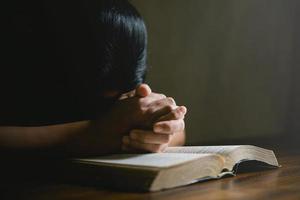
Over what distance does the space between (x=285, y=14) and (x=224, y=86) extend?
415mm

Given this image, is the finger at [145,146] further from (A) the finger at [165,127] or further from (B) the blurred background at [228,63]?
(B) the blurred background at [228,63]

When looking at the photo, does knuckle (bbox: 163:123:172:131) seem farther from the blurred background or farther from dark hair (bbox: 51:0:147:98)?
the blurred background

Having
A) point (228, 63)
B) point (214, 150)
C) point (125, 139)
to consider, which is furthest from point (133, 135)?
point (228, 63)

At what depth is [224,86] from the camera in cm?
174

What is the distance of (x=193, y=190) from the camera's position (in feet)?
2.23

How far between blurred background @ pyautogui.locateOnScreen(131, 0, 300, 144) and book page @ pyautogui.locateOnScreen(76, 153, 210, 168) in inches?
31.0

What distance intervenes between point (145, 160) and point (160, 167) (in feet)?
0.24

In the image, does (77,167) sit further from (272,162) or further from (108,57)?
(272,162)

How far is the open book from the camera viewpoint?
0.64 metres

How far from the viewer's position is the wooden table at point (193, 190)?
2.12ft

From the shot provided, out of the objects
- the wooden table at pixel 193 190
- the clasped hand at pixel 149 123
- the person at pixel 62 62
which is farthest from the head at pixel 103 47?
the wooden table at pixel 193 190

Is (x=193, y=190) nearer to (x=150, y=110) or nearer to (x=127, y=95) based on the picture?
(x=150, y=110)

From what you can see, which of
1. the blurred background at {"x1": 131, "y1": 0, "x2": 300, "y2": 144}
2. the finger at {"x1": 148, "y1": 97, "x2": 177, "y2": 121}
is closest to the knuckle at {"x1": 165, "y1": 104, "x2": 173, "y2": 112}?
the finger at {"x1": 148, "y1": 97, "x2": 177, "y2": 121}

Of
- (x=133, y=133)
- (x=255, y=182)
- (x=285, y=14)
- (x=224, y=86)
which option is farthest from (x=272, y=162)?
(x=285, y=14)
